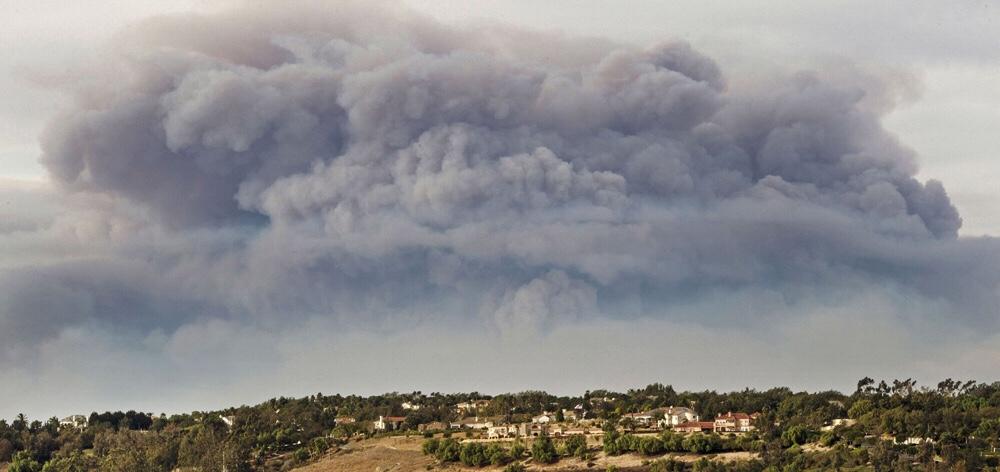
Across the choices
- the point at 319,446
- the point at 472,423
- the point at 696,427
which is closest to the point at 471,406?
the point at 472,423

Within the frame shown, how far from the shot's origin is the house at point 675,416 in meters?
133

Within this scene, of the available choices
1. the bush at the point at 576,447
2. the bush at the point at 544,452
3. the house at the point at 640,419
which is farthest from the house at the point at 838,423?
the bush at the point at 544,452

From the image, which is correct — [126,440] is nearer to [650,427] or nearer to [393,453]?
[393,453]

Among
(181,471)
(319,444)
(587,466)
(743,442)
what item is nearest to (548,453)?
(587,466)

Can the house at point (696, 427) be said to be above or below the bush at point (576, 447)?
above

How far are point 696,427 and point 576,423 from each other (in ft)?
47.5

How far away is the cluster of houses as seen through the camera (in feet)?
419

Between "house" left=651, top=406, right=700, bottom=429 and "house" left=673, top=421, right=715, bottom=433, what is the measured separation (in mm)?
1520

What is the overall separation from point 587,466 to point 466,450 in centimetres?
1208

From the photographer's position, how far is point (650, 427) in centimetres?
13125

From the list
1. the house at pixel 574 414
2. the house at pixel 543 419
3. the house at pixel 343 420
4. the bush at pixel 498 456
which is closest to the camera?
the bush at pixel 498 456

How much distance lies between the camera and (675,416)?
136375 millimetres

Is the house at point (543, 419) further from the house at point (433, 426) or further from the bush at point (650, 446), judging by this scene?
the bush at point (650, 446)

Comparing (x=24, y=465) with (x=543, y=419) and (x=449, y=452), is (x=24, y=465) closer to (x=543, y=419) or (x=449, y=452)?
(x=449, y=452)
